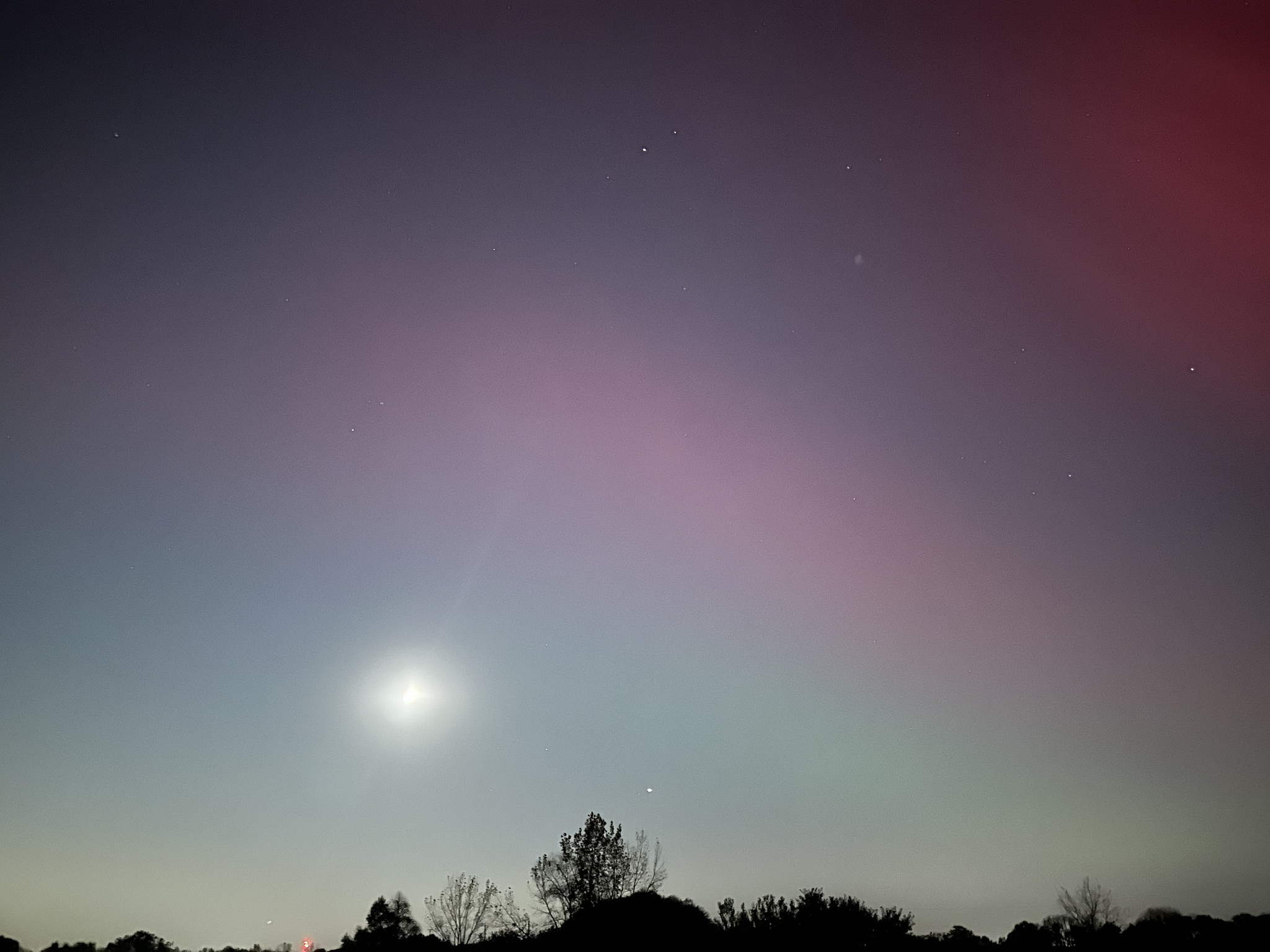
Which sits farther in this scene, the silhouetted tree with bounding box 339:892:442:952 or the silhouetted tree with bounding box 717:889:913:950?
the silhouetted tree with bounding box 339:892:442:952

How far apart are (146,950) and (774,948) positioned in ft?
314

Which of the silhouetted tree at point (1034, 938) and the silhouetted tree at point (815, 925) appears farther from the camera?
the silhouetted tree at point (1034, 938)

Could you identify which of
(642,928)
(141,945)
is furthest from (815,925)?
(141,945)

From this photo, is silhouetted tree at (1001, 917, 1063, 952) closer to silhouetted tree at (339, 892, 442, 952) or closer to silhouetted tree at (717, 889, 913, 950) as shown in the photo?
silhouetted tree at (717, 889, 913, 950)

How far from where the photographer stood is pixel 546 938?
126 feet

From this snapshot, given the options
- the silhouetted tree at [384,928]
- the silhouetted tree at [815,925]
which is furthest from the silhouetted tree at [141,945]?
the silhouetted tree at [815,925]

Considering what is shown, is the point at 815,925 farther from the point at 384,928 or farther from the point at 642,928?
the point at 384,928

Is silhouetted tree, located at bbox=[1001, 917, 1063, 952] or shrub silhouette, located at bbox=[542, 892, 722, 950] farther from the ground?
shrub silhouette, located at bbox=[542, 892, 722, 950]

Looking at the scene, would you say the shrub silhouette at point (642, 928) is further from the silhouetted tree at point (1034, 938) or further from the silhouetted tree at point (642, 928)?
the silhouetted tree at point (1034, 938)

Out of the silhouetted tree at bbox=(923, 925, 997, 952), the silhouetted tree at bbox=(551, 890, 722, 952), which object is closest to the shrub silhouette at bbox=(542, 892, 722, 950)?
the silhouetted tree at bbox=(551, 890, 722, 952)

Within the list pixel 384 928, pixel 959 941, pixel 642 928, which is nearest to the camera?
pixel 642 928

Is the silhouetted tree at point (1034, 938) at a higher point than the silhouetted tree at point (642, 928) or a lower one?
lower

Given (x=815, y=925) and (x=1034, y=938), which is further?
(x=1034, y=938)

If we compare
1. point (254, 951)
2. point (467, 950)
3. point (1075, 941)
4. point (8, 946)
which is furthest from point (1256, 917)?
point (254, 951)
